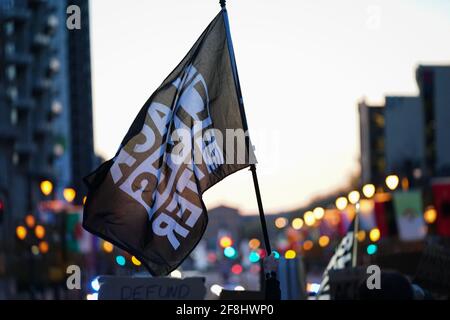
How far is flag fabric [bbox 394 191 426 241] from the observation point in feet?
261

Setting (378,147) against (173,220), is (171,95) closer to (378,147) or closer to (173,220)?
(173,220)

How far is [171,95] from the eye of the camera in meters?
14.3

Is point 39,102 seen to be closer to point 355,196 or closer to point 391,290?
point 355,196

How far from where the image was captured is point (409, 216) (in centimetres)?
7988

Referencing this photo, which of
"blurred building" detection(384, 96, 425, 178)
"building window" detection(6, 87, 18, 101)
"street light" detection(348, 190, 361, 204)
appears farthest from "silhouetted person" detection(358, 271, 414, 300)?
"blurred building" detection(384, 96, 425, 178)

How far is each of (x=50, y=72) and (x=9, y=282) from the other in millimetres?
49124

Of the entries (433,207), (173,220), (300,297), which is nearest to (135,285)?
(173,220)

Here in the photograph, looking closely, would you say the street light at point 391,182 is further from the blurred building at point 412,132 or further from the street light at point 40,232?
the blurred building at point 412,132

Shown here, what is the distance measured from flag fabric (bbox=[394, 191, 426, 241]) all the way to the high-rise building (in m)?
27.8

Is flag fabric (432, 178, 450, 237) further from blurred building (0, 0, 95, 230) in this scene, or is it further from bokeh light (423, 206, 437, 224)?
blurred building (0, 0, 95, 230)

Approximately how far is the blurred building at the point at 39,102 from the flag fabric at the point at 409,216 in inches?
1234

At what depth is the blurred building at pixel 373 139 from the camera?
148 metres

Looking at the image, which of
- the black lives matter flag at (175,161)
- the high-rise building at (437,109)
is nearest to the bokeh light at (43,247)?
the high-rise building at (437,109)

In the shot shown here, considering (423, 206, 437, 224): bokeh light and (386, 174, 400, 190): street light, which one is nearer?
(386, 174, 400, 190): street light
